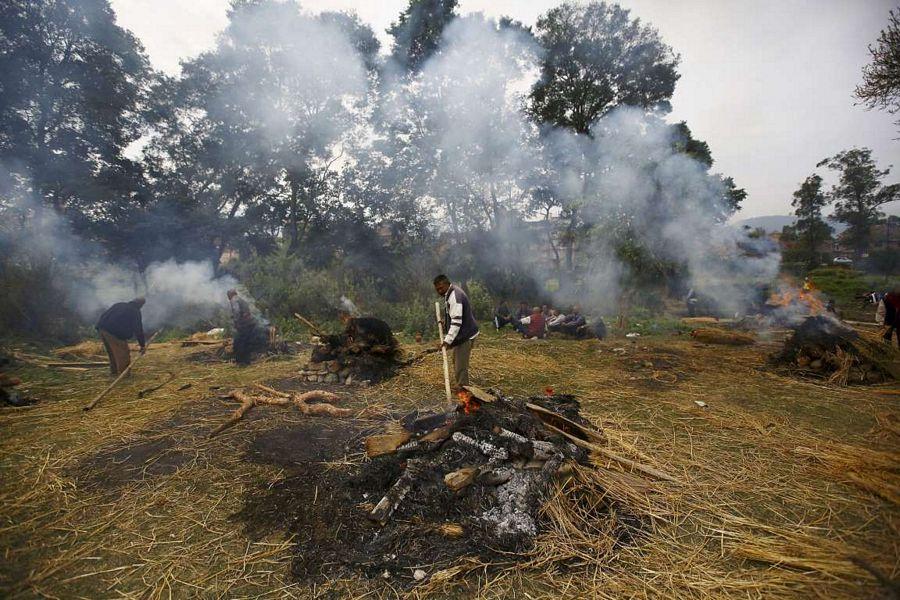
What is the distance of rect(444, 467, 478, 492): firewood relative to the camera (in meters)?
2.87

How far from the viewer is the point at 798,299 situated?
11.5m

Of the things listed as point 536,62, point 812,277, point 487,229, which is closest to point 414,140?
point 487,229

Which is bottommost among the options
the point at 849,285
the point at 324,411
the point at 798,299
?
the point at 849,285

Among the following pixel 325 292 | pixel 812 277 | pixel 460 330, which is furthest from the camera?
pixel 812 277

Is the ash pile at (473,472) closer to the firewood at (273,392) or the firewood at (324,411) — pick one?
the firewood at (324,411)

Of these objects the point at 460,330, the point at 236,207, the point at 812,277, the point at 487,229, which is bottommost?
the point at 812,277

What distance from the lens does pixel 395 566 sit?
2.37m

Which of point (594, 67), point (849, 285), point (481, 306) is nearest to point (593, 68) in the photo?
point (594, 67)

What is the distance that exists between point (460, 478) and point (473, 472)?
0.41 feet

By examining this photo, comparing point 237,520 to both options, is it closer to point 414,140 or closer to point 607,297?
point 607,297

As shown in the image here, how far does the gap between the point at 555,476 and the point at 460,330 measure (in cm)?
253

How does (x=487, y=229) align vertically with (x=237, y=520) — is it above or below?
above

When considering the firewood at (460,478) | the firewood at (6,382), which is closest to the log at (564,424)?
the firewood at (460,478)

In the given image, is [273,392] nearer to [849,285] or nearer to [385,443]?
[385,443]
